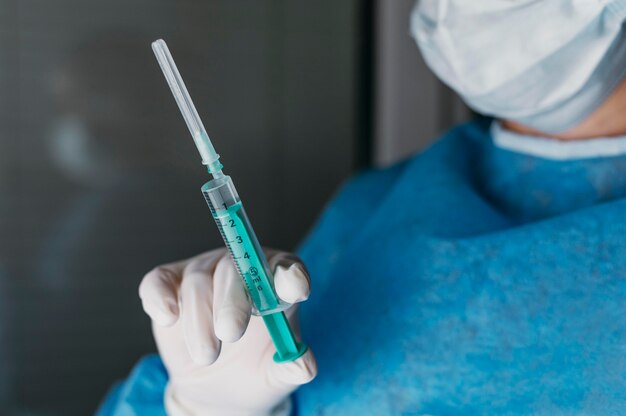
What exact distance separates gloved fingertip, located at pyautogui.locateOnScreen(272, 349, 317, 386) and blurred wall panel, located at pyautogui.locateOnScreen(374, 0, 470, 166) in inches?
43.8

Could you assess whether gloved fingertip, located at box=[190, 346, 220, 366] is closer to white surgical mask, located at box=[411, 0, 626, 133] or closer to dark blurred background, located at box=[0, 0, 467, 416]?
white surgical mask, located at box=[411, 0, 626, 133]

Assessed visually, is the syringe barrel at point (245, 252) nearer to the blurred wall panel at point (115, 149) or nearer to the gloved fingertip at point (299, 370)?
the gloved fingertip at point (299, 370)

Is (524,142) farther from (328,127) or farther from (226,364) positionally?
(328,127)

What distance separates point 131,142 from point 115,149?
0.11ft

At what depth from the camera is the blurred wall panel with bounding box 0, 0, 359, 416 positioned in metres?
1.51

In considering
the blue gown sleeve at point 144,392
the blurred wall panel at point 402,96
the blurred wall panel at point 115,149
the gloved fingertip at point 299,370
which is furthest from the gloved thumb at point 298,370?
the blurred wall panel at point 402,96

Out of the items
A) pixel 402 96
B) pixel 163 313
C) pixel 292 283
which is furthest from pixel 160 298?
pixel 402 96

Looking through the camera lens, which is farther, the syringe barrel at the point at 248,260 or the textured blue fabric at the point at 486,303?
the textured blue fabric at the point at 486,303

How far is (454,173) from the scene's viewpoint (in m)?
1.08

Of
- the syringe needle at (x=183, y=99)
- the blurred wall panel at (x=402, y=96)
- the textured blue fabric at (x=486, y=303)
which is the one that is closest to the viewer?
the syringe needle at (x=183, y=99)

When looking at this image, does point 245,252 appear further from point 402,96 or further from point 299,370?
point 402,96

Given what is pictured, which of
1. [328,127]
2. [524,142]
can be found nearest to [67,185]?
[328,127]

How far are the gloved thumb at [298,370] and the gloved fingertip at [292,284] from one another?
0.22ft

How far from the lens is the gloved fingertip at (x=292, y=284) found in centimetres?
71
